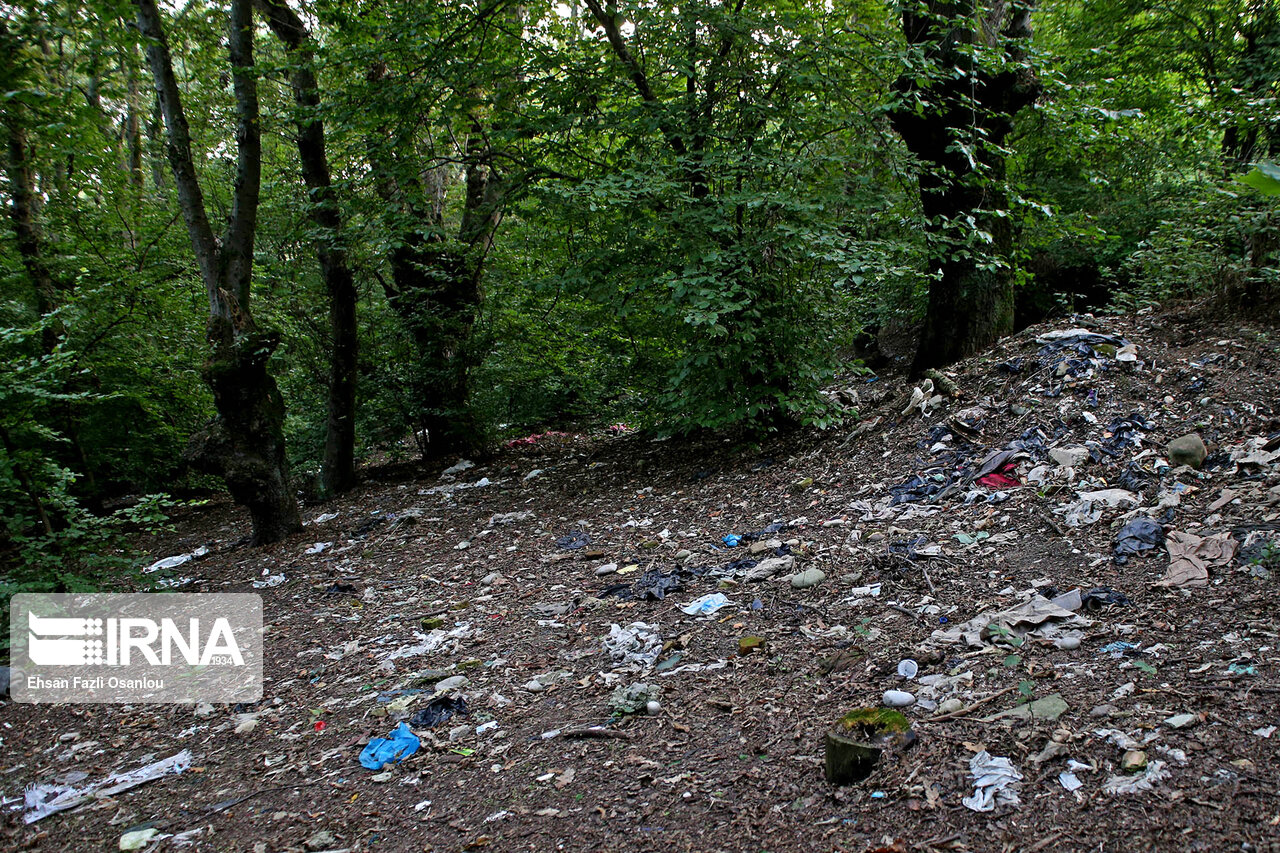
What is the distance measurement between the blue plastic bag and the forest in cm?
246

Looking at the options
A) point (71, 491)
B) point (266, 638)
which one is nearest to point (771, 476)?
point (266, 638)

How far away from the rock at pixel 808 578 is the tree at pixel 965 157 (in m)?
2.83

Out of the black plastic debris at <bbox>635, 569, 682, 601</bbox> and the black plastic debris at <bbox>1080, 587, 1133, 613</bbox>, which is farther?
the black plastic debris at <bbox>635, 569, 682, 601</bbox>

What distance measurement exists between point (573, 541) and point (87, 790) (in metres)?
3.00

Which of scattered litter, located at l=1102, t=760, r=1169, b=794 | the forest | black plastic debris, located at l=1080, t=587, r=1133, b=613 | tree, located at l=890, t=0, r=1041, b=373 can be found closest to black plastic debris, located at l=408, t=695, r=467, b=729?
scattered litter, located at l=1102, t=760, r=1169, b=794

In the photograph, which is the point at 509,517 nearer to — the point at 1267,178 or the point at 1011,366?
the point at 1011,366

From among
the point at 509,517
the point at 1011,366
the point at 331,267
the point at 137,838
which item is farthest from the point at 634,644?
the point at 331,267

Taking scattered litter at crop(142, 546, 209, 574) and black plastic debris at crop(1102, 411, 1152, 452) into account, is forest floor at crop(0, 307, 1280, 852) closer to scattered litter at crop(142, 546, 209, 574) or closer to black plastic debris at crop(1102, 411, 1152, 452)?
black plastic debris at crop(1102, 411, 1152, 452)

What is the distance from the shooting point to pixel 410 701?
3.02m

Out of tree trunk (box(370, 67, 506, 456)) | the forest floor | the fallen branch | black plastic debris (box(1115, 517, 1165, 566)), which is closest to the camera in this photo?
the forest floor

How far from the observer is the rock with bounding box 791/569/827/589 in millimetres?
3533

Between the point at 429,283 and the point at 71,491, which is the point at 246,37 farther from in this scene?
the point at 71,491

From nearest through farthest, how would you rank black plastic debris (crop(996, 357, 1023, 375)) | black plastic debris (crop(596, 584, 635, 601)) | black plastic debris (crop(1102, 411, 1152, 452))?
black plastic debris (crop(596, 584, 635, 601)) → black plastic debris (crop(1102, 411, 1152, 452)) → black plastic debris (crop(996, 357, 1023, 375))

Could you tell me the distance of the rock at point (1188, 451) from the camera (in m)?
3.61
